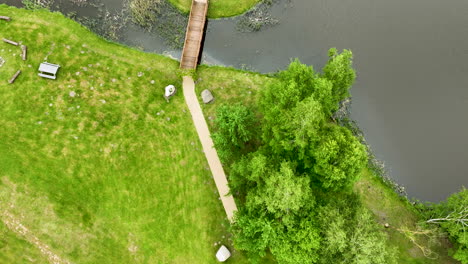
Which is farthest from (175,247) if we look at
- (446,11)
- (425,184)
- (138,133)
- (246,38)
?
(446,11)

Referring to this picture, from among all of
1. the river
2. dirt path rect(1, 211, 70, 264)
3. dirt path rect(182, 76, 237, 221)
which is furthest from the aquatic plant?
dirt path rect(1, 211, 70, 264)

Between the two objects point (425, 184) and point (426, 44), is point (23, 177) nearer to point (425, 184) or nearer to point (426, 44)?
point (425, 184)

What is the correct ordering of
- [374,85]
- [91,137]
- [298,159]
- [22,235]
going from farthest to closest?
[374,85] < [91,137] < [22,235] < [298,159]

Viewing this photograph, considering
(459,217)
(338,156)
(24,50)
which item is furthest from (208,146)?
(459,217)

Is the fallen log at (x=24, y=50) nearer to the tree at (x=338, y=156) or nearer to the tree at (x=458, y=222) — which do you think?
the tree at (x=338, y=156)

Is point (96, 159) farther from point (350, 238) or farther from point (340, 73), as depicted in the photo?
point (340, 73)

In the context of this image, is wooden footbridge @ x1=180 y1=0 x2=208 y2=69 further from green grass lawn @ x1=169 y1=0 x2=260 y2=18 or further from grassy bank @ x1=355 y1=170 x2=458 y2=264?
grassy bank @ x1=355 y1=170 x2=458 y2=264
